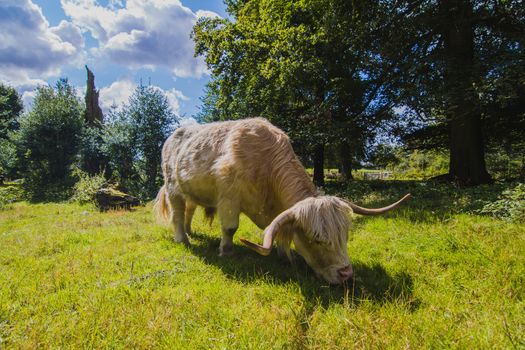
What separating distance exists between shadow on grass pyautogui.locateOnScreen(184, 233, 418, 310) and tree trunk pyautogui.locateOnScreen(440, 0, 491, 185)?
6.77 meters

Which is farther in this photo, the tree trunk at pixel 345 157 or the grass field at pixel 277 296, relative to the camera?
the tree trunk at pixel 345 157

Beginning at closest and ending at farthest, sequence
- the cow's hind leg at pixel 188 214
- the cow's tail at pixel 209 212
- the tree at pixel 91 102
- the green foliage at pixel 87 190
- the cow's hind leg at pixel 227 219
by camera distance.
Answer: the cow's hind leg at pixel 227 219 < the cow's tail at pixel 209 212 < the cow's hind leg at pixel 188 214 < the green foliage at pixel 87 190 < the tree at pixel 91 102

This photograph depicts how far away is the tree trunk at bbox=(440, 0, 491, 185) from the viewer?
8094mm

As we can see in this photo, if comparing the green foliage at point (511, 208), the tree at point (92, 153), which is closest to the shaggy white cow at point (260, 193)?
the green foliage at point (511, 208)

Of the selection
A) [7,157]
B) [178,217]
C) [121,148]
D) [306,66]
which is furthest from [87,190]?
[7,157]

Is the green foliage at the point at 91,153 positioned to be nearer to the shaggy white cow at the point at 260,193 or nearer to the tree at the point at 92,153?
the tree at the point at 92,153

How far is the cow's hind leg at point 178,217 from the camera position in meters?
5.95

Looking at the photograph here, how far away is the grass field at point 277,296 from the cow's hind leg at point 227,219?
0.25m

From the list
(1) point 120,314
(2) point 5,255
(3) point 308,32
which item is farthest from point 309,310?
(3) point 308,32

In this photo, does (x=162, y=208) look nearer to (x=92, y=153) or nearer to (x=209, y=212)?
(x=209, y=212)

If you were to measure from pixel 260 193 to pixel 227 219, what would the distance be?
740 mm

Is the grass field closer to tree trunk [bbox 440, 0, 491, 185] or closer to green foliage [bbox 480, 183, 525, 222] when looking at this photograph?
green foliage [bbox 480, 183, 525, 222]

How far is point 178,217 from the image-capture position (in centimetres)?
607

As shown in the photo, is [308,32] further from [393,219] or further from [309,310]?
[309,310]
